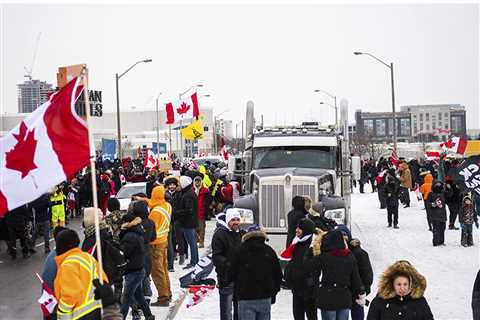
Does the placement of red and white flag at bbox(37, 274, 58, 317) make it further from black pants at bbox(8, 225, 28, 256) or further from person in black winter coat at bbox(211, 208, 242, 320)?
black pants at bbox(8, 225, 28, 256)

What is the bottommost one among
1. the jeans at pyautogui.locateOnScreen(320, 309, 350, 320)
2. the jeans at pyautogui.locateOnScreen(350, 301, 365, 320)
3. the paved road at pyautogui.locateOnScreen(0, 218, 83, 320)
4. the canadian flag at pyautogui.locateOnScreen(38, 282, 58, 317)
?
the paved road at pyautogui.locateOnScreen(0, 218, 83, 320)

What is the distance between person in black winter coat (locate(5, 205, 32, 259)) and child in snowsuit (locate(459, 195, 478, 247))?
33.7 feet

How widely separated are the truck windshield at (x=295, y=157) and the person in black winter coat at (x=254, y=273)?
802 centimetres

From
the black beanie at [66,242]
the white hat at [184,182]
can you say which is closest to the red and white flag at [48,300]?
the black beanie at [66,242]

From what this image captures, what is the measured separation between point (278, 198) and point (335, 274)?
628cm

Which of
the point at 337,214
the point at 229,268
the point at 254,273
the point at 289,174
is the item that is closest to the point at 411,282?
the point at 254,273

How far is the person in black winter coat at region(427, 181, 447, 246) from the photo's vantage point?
1730 cm

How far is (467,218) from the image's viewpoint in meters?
17.2

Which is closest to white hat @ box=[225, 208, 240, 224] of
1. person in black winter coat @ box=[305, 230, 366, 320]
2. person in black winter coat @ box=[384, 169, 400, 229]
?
person in black winter coat @ box=[305, 230, 366, 320]

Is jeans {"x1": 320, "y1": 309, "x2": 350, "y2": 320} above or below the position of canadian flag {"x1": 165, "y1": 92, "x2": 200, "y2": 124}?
below

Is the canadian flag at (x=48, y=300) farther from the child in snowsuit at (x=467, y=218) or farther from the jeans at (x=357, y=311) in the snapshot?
the child in snowsuit at (x=467, y=218)

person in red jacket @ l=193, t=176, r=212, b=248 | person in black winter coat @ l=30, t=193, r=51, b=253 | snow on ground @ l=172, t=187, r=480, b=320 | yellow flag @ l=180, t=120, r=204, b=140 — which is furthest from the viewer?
yellow flag @ l=180, t=120, r=204, b=140

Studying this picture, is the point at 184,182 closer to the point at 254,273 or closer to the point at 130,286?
the point at 130,286

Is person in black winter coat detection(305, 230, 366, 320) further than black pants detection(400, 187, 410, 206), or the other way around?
black pants detection(400, 187, 410, 206)
